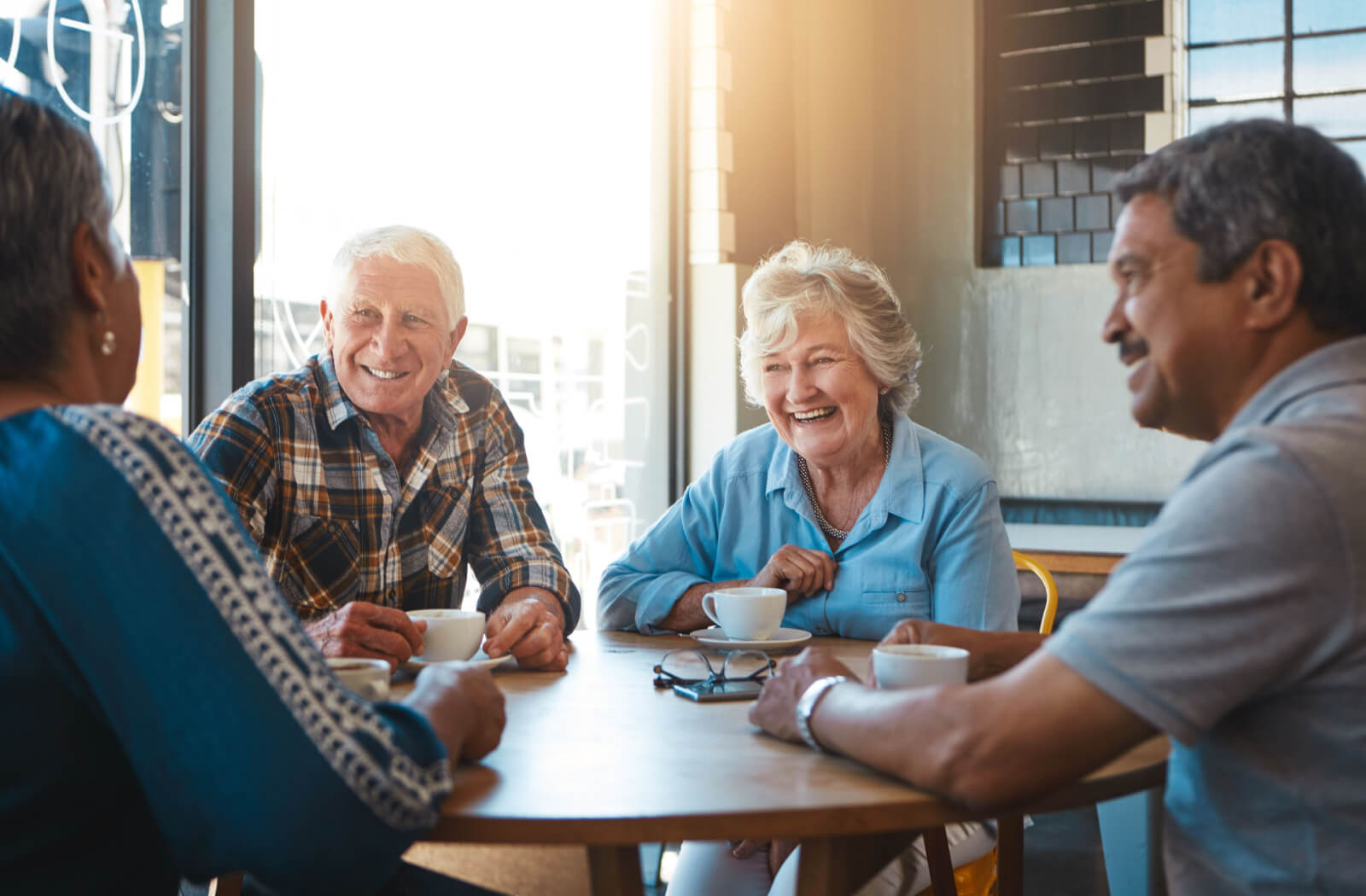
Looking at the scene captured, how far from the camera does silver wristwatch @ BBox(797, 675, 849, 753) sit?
3.90 feet

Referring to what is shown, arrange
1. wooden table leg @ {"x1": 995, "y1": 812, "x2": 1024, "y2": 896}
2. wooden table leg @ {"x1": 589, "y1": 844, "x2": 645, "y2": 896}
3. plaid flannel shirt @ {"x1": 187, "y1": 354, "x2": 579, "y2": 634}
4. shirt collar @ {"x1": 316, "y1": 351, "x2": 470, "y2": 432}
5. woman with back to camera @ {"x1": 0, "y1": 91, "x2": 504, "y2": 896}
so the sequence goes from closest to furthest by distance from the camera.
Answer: woman with back to camera @ {"x1": 0, "y1": 91, "x2": 504, "y2": 896}, wooden table leg @ {"x1": 589, "y1": 844, "x2": 645, "y2": 896}, wooden table leg @ {"x1": 995, "y1": 812, "x2": 1024, "y2": 896}, plaid flannel shirt @ {"x1": 187, "y1": 354, "x2": 579, "y2": 634}, shirt collar @ {"x1": 316, "y1": 351, "x2": 470, "y2": 432}

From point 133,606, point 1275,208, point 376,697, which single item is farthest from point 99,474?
point 1275,208

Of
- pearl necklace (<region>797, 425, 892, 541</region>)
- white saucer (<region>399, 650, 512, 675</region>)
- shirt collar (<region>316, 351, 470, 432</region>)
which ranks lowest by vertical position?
white saucer (<region>399, 650, 512, 675</region>)

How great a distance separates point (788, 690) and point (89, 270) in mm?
Answer: 785

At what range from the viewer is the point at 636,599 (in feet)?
6.63

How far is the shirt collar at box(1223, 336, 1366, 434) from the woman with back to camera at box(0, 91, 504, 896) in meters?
0.78

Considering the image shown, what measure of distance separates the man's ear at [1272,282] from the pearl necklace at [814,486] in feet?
3.29

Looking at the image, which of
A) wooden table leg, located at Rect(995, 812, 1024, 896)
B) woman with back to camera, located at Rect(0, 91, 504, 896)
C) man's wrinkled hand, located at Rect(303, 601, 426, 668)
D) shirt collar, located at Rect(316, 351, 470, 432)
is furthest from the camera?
shirt collar, located at Rect(316, 351, 470, 432)

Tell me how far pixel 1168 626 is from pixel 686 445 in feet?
10.3

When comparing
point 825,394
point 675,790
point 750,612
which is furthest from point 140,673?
point 825,394

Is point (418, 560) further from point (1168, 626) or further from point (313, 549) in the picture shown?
point (1168, 626)

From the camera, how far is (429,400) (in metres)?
2.15

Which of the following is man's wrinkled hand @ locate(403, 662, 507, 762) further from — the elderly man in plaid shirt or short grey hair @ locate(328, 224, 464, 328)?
short grey hair @ locate(328, 224, 464, 328)

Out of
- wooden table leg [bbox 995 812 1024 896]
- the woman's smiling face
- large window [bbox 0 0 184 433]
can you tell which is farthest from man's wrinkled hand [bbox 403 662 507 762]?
large window [bbox 0 0 184 433]
